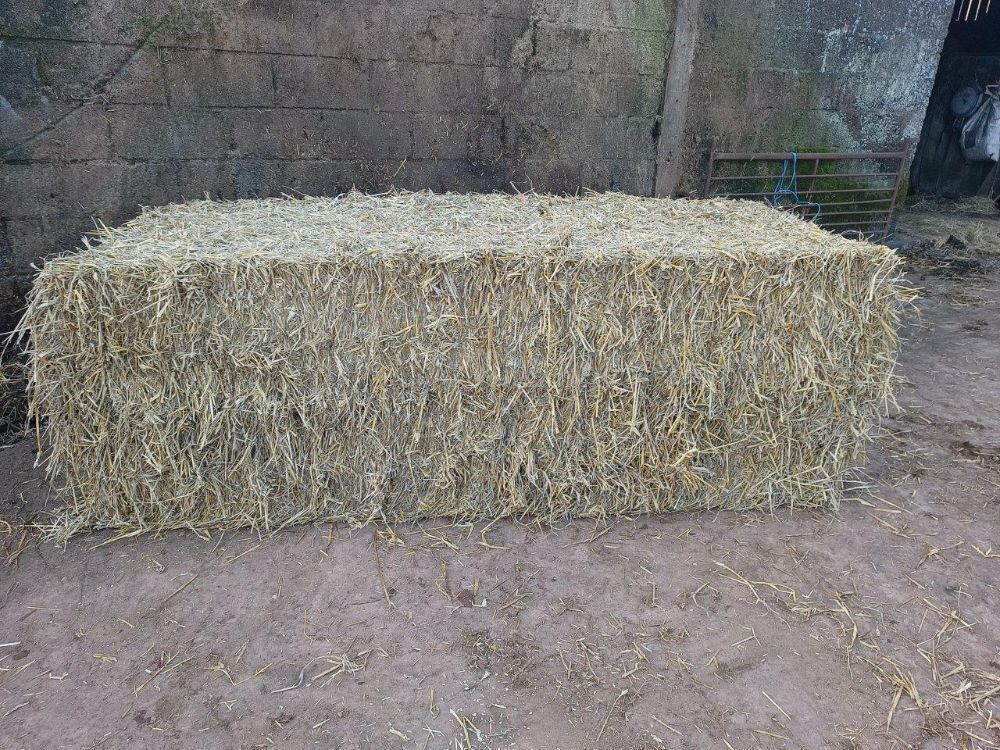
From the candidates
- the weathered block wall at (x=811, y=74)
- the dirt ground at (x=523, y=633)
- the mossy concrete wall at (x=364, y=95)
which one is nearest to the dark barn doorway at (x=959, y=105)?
the weathered block wall at (x=811, y=74)

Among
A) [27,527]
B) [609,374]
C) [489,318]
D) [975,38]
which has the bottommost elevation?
[27,527]

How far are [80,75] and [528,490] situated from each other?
Answer: 2904mm

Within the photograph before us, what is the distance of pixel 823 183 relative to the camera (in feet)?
19.8

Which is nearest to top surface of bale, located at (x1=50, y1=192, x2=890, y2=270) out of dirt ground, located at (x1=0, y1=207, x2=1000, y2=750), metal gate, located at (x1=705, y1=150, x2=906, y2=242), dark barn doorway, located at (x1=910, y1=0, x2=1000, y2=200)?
dirt ground, located at (x1=0, y1=207, x2=1000, y2=750)

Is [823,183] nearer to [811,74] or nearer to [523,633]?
[811,74]

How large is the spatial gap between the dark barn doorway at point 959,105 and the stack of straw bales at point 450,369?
8.62 metres

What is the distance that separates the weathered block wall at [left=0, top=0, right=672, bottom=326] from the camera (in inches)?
130

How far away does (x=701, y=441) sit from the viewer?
111 inches

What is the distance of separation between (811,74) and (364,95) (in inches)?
150

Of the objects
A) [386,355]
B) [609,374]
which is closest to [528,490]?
[609,374]

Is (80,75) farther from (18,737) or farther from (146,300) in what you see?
(18,737)

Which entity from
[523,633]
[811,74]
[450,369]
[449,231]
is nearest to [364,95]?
[449,231]

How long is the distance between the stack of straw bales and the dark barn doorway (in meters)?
8.62

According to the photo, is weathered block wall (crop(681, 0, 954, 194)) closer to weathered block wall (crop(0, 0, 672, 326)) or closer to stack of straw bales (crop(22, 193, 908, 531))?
weathered block wall (crop(0, 0, 672, 326))
